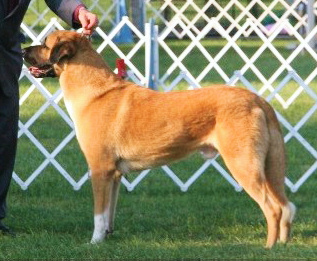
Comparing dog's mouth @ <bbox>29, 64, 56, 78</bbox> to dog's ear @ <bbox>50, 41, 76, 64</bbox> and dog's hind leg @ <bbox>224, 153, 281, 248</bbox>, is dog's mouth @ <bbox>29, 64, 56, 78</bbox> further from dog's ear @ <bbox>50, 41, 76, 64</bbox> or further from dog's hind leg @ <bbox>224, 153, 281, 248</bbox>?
dog's hind leg @ <bbox>224, 153, 281, 248</bbox>

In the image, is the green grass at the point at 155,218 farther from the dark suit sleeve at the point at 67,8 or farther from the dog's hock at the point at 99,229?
the dark suit sleeve at the point at 67,8

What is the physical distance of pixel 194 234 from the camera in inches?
330

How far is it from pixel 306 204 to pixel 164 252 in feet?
8.30

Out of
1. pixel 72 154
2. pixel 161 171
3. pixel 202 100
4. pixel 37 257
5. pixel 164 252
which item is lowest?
pixel 72 154

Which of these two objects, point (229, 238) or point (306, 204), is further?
point (306, 204)

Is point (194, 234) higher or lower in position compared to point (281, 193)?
lower

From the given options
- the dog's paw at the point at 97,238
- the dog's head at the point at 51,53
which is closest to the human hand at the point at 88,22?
the dog's head at the point at 51,53

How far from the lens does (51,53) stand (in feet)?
26.4

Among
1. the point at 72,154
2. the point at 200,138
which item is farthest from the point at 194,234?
the point at 72,154

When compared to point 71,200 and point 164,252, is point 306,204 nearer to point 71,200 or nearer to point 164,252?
point 71,200

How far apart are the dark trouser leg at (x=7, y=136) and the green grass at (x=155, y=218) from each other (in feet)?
1.27

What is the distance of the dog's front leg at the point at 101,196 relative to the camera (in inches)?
316

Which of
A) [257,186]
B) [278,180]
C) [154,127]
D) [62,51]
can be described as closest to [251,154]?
[257,186]

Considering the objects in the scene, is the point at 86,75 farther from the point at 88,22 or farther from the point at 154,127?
the point at 154,127
